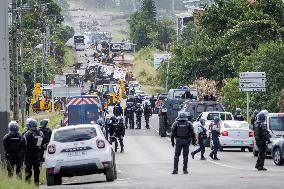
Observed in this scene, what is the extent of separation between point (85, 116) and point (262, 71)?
15499 millimetres

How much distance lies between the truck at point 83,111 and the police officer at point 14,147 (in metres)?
22.5

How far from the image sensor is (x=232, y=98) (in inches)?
2721

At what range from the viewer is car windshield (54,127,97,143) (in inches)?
1104

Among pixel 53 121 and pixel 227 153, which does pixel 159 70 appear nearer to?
pixel 53 121

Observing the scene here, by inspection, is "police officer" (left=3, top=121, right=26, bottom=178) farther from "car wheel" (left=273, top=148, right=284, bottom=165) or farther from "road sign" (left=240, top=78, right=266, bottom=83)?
"road sign" (left=240, top=78, right=266, bottom=83)

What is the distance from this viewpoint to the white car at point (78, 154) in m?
27.9

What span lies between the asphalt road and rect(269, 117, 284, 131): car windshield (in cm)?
134

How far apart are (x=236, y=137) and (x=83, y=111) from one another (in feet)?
25.0

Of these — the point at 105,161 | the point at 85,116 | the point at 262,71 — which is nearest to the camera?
the point at 105,161

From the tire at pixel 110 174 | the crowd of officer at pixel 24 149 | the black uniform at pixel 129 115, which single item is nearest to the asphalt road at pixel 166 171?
the tire at pixel 110 174

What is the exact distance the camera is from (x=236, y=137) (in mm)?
47375

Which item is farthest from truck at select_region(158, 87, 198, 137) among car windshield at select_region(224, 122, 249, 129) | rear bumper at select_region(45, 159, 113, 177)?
rear bumper at select_region(45, 159, 113, 177)

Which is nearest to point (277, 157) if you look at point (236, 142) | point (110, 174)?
point (110, 174)

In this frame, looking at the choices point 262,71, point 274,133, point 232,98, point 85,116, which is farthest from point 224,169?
point 232,98
